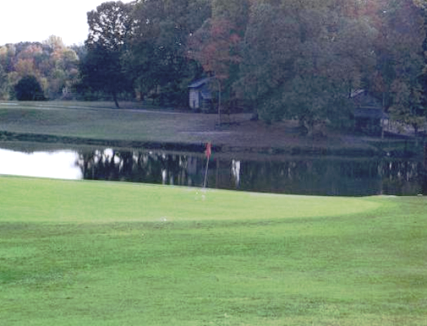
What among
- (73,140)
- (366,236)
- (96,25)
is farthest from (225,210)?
(96,25)

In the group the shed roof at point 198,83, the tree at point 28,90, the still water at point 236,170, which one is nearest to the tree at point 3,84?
the tree at point 28,90

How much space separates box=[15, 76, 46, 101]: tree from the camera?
107 metres

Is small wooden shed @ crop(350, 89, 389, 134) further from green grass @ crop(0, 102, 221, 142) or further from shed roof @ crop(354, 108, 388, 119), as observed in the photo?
green grass @ crop(0, 102, 221, 142)

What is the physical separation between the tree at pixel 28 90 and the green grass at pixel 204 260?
88.2 meters

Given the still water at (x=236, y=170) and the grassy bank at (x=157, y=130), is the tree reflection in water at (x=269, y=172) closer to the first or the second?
the still water at (x=236, y=170)

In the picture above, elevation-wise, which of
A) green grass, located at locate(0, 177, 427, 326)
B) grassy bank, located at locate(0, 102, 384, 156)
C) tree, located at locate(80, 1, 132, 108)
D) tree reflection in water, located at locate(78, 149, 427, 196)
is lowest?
tree reflection in water, located at locate(78, 149, 427, 196)

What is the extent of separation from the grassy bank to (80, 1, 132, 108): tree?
14.2ft

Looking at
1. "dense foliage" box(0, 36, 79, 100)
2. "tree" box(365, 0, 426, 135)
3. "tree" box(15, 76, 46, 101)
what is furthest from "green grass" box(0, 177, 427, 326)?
"dense foliage" box(0, 36, 79, 100)

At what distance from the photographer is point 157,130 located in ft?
247

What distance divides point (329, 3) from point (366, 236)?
183 ft

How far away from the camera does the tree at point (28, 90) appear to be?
107 meters

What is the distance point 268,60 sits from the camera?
67.8 m

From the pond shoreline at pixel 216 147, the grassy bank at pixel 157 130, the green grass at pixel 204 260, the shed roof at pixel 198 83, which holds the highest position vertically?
the shed roof at pixel 198 83

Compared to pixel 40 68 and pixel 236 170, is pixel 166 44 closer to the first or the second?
pixel 236 170
